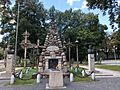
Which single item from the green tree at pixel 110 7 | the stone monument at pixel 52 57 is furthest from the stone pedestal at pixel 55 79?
the stone monument at pixel 52 57

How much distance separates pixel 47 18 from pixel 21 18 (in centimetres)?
1022

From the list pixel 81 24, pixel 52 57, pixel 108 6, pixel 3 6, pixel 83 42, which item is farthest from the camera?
pixel 81 24

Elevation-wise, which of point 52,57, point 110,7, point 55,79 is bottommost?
point 55,79

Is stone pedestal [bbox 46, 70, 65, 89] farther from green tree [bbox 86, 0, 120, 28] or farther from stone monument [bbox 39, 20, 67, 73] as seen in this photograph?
stone monument [bbox 39, 20, 67, 73]

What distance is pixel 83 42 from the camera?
2399 inches

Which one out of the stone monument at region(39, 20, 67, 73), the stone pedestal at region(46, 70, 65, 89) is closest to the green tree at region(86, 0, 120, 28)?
the stone pedestal at region(46, 70, 65, 89)

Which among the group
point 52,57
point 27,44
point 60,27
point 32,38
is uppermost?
point 60,27

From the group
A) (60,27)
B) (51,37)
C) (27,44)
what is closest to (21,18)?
(60,27)

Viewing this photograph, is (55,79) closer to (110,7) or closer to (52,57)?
(110,7)

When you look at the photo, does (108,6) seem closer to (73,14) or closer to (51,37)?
(51,37)

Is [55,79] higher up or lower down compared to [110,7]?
lower down

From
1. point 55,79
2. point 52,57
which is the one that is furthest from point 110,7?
point 52,57

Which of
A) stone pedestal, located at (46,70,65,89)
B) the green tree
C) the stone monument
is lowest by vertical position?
stone pedestal, located at (46,70,65,89)

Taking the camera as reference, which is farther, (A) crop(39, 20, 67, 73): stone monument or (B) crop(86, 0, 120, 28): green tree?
(A) crop(39, 20, 67, 73): stone monument
